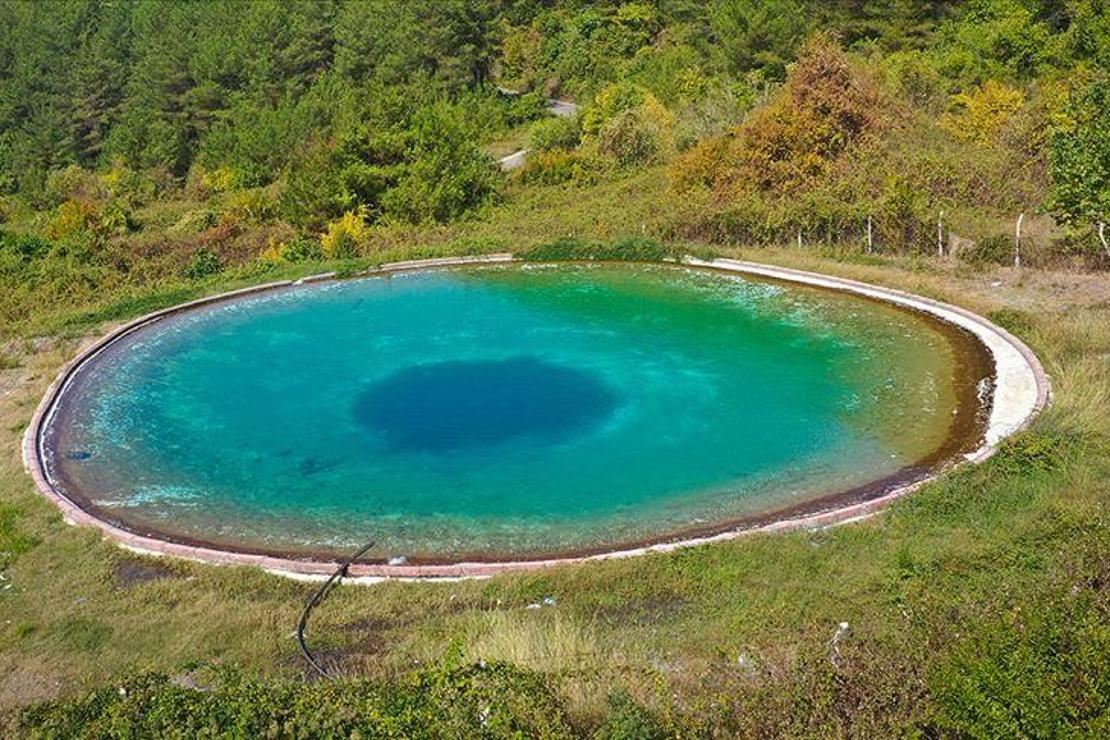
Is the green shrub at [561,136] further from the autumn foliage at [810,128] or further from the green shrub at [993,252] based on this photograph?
the green shrub at [993,252]

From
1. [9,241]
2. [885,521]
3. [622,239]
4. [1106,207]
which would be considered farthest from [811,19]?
A: [885,521]

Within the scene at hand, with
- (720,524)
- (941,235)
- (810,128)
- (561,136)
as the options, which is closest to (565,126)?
(561,136)

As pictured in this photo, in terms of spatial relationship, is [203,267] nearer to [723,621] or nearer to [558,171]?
[558,171]

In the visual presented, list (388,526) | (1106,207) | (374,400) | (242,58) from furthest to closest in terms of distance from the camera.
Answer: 1. (242,58)
2. (1106,207)
3. (374,400)
4. (388,526)

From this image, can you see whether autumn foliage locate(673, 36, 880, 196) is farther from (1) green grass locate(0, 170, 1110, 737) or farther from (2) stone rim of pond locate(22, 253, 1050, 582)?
(1) green grass locate(0, 170, 1110, 737)

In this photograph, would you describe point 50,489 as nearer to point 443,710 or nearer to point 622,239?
point 443,710

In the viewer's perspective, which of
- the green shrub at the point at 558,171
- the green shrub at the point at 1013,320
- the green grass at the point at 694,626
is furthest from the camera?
the green shrub at the point at 558,171

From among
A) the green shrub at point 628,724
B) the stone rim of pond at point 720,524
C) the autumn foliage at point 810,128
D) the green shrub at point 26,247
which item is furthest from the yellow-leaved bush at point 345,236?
the green shrub at point 628,724
